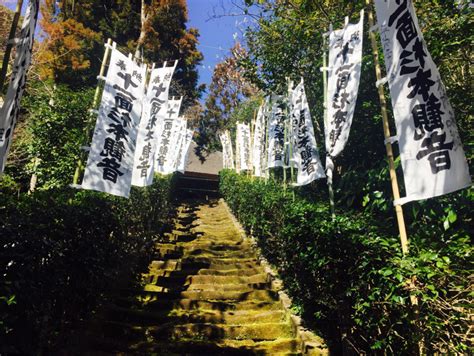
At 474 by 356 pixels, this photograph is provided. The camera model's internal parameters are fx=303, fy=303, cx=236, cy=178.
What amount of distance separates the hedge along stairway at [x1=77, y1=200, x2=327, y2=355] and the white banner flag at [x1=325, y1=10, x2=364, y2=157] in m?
3.17

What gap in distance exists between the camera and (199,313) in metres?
5.66

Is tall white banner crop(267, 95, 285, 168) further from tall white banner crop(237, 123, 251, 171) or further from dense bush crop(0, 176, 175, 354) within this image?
dense bush crop(0, 176, 175, 354)

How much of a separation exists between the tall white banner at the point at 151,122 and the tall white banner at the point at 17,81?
4273mm

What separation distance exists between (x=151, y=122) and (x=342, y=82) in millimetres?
5321

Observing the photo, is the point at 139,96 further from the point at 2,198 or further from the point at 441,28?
the point at 441,28

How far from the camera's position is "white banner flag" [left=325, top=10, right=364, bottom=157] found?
4.93 m

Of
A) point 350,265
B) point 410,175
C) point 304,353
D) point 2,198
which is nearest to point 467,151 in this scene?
point 410,175

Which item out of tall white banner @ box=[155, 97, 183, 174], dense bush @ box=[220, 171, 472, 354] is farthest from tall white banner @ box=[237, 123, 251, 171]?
dense bush @ box=[220, 171, 472, 354]

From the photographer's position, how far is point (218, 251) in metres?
8.75

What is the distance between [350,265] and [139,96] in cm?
526

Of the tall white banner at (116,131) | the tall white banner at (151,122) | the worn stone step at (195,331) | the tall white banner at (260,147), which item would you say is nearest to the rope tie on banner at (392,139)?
the worn stone step at (195,331)

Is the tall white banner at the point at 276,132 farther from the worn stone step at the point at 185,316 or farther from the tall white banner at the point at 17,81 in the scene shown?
the tall white banner at the point at 17,81

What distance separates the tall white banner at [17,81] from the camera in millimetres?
3105

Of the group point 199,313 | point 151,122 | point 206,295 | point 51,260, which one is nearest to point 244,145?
point 151,122
